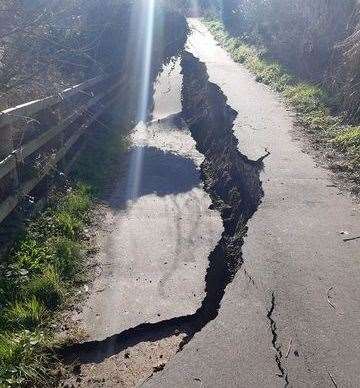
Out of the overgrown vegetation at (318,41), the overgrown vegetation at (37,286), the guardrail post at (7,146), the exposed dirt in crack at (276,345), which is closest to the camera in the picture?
the exposed dirt in crack at (276,345)

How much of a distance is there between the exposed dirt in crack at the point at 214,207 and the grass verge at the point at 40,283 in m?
0.29

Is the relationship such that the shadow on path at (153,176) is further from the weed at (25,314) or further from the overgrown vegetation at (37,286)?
the weed at (25,314)

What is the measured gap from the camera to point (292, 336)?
366 centimetres

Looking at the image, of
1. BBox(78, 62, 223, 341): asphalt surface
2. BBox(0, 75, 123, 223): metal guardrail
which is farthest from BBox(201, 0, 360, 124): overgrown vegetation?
BBox(0, 75, 123, 223): metal guardrail

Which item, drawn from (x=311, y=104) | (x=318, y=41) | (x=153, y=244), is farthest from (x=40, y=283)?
(x=318, y=41)

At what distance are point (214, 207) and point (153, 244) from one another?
1.47m

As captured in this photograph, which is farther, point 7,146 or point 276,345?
point 7,146

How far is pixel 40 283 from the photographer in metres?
4.34

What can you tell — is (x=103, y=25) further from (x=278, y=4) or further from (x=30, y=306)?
(x=278, y=4)

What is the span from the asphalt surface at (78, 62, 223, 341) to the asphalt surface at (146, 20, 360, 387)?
0.55 m

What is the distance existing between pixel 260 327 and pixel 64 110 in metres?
5.39

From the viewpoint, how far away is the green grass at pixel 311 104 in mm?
8016

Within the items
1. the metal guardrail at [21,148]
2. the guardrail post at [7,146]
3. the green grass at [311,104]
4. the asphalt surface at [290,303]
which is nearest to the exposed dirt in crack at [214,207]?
the asphalt surface at [290,303]

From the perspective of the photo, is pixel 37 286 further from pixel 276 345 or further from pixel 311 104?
pixel 311 104
